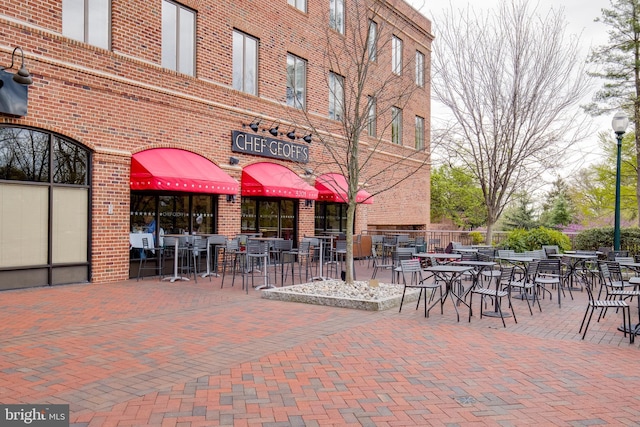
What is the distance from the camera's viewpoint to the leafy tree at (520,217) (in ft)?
113

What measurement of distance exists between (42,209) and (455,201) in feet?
112

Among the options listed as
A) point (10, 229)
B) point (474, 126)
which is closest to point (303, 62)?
point (474, 126)

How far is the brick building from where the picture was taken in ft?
33.3

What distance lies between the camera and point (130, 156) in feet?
39.5

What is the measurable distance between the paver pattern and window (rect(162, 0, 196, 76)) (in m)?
7.31

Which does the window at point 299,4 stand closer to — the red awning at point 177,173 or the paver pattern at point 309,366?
the red awning at point 177,173

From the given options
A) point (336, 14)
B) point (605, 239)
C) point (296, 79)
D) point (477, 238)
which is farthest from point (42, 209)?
point (477, 238)

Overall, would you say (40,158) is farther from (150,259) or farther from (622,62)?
(622,62)

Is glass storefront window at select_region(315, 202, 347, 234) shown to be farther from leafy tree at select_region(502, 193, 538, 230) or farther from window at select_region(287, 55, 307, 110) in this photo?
leafy tree at select_region(502, 193, 538, 230)

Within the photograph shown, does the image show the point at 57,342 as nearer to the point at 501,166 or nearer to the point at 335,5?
the point at 501,166

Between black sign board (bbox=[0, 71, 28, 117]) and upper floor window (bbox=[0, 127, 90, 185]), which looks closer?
black sign board (bbox=[0, 71, 28, 117])

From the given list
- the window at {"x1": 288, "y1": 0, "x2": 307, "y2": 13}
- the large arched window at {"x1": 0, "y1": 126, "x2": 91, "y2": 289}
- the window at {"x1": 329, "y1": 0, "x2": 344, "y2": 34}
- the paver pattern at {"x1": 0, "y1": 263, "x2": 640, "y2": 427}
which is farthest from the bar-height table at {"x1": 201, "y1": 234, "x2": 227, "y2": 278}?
the window at {"x1": 329, "y1": 0, "x2": 344, "y2": 34}

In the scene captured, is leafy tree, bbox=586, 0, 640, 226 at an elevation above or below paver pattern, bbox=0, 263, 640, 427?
above

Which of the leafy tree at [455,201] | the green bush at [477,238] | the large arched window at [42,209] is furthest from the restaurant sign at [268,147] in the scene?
the leafy tree at [455,201]
